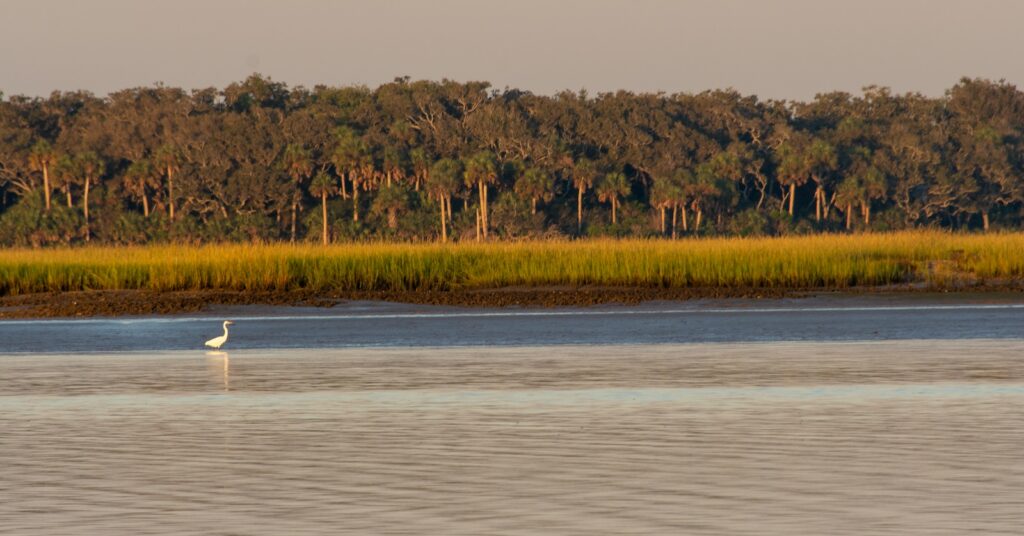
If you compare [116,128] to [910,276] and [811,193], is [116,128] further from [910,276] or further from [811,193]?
[910,276]

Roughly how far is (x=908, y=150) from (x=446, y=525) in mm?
85429

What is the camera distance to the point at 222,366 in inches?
587

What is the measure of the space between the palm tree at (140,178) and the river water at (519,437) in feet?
203

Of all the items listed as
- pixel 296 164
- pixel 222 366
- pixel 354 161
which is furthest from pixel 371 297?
pixel 296 164

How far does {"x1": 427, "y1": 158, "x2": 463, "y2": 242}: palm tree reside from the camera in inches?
2997

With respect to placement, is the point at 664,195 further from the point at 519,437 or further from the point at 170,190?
the point at 519,437

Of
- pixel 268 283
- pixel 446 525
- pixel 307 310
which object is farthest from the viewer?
pixel 268 283

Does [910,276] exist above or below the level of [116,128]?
below

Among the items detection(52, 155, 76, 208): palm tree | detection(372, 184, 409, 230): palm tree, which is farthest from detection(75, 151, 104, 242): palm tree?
detection(372, 184, 409, 230): palm tree

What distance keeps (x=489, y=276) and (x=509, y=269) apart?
518 mm

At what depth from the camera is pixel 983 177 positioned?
86812 mm

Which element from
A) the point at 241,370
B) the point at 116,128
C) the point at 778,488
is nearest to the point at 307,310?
the point at 241,370

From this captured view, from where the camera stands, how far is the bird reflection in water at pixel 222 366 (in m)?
13.2

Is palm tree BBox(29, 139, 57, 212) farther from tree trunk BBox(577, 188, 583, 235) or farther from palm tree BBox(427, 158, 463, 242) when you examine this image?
tree trunk BBox(577, 188, 583, 235)
